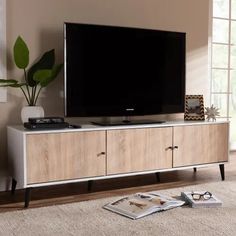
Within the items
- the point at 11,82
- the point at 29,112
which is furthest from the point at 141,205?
the point at 11,82

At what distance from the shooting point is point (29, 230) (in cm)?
172

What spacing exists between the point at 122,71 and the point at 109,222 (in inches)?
64.7

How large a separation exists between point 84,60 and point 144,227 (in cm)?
164

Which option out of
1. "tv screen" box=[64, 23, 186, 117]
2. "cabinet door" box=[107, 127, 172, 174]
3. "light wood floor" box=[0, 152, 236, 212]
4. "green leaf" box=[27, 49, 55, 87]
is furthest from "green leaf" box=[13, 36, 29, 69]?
"light wood floor" box=[0, 152, 236, 212]

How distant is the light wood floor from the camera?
268 centimetres

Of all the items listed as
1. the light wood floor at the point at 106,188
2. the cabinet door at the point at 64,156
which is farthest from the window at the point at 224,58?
the cabinet door at the point at 64,156

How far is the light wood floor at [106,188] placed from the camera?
268cm

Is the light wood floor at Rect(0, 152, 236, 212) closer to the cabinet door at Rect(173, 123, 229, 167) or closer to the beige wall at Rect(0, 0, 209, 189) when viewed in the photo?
the cabinet door at Rect(173, 123, 229, 167)

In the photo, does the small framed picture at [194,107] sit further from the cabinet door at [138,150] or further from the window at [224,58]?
the window at [224,58]

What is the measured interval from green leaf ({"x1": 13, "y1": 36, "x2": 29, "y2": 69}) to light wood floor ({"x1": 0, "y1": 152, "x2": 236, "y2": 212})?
103cm

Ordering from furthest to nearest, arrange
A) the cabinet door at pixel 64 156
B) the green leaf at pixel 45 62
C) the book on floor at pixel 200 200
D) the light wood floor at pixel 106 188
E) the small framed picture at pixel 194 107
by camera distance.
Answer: the small framed picture at pixel 194 107, the green leaf at pixel 45 62, the light wood floor at pixel 106 188, the cabinet door at pixel 64 156, the book on floor at pixel 200 200

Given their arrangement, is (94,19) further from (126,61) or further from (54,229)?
(54,229)

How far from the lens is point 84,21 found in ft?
10.4

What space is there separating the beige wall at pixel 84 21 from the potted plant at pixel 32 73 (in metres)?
0.08
